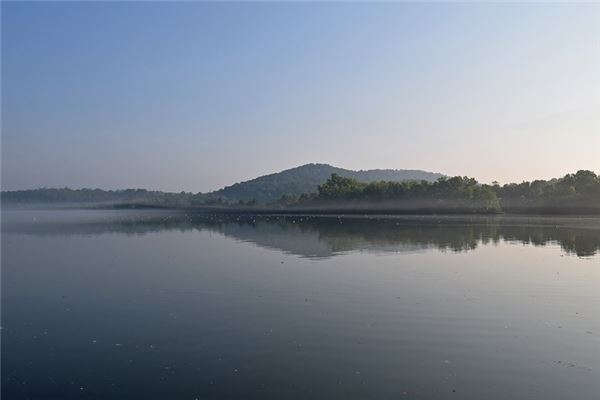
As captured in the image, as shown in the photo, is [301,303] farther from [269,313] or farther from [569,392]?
[569,392]

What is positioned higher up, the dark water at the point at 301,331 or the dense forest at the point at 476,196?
the dense forest at the point at 476,196

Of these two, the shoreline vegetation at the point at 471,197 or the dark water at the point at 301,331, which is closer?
the dark water at the point at 301,331

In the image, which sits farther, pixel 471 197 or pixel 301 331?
pixel 471 197

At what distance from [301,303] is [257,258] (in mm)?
13744

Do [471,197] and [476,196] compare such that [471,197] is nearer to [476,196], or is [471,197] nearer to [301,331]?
[476,196]

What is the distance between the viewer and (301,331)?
46.9 ft


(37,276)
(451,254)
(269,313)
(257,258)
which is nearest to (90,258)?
(37,276)

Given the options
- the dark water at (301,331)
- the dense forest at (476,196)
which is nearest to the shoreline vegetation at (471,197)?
the dense forest at (476,196)

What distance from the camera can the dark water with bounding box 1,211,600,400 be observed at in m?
10.4

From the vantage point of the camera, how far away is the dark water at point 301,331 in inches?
408

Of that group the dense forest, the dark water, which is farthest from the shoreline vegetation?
the dark water

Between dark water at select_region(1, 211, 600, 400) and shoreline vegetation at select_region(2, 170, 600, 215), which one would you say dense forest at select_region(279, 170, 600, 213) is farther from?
dark water at select_region(1, 211, 600, 400)

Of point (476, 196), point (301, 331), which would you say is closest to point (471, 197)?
point (476, 196)

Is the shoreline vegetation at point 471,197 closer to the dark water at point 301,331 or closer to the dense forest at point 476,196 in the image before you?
the dense forest at point 476,196
